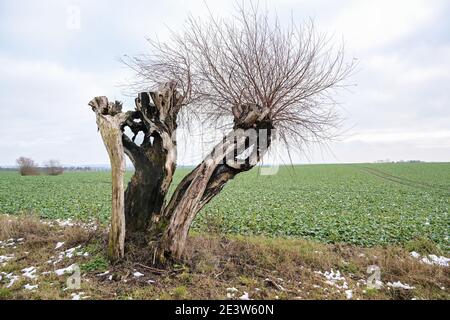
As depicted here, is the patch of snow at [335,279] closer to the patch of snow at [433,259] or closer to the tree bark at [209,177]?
the patch of snow at [433,259]

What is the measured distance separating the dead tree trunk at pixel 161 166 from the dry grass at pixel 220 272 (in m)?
0.50

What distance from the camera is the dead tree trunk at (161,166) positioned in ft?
16.1

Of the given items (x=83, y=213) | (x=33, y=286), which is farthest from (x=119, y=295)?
(x=83, y=213)

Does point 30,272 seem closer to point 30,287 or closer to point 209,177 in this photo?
point 30,287

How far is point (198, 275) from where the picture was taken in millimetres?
4613

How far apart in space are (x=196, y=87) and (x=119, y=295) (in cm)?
450

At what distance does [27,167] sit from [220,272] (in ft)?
197

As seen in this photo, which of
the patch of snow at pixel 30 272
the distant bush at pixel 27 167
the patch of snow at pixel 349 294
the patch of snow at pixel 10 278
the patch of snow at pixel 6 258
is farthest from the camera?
the distant bush at pixel 27 167

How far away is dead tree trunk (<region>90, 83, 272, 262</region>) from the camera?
193 inches

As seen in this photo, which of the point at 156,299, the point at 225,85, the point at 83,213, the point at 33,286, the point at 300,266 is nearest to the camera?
the point at 156,299

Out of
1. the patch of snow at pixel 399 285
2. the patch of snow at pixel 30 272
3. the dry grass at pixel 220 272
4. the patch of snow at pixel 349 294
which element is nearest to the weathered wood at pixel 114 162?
the dry grass at pixel 220 272

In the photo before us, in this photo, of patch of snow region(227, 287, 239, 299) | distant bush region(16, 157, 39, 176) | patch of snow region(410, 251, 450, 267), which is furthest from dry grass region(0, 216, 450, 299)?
distant bush region(16, 157, 39, 176)

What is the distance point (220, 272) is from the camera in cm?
482

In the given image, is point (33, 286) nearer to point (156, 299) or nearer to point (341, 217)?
point (156, 299)
